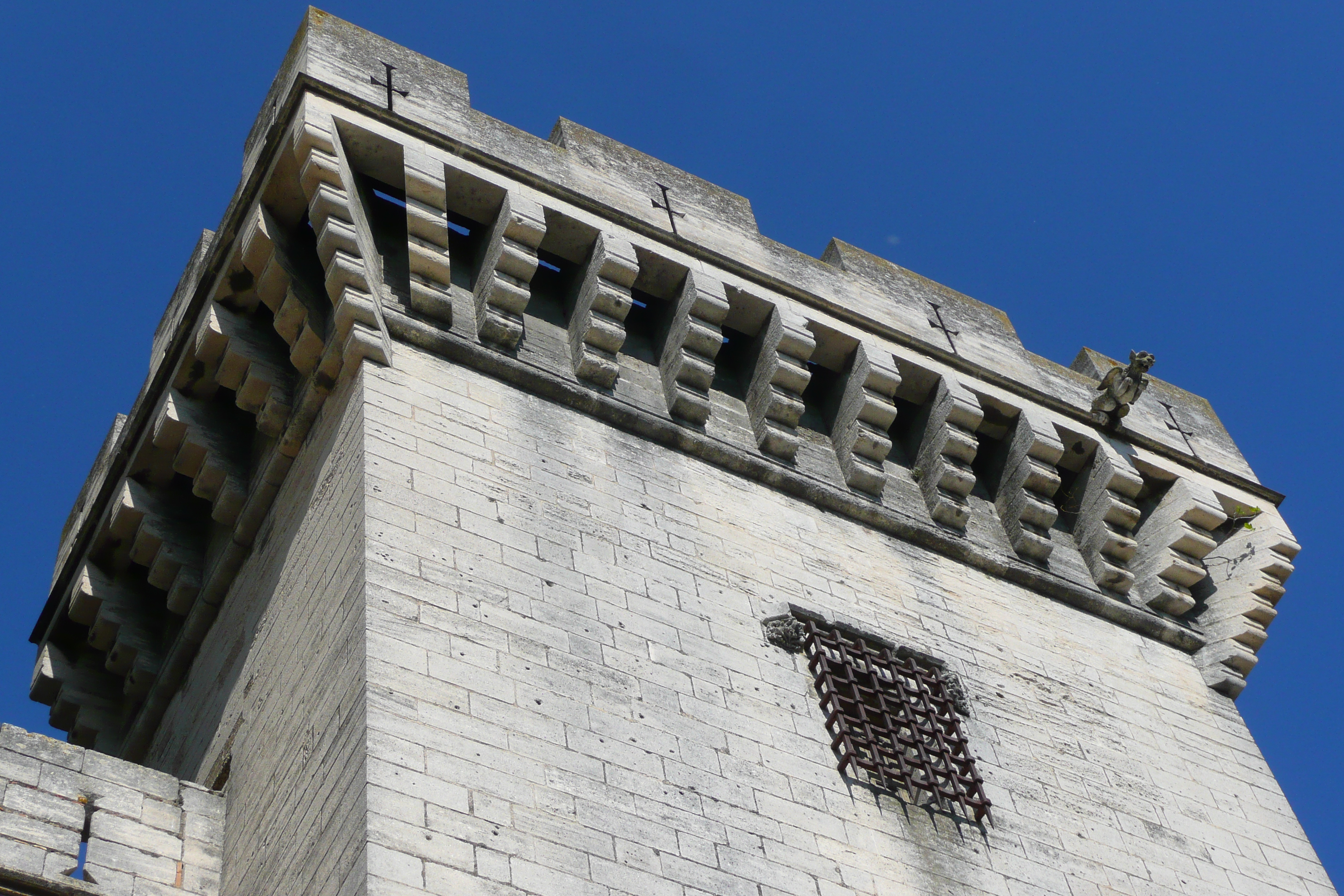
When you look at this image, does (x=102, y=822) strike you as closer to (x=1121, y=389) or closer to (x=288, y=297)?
(x=288, y=297)

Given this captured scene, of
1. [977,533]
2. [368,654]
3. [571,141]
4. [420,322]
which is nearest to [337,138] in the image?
[420,322]

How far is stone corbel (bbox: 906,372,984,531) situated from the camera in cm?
1090

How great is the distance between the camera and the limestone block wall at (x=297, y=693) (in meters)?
7.11

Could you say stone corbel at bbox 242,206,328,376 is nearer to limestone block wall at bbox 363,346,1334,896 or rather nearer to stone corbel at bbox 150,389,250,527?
limestone block wall at bbox 363,346,1334,896

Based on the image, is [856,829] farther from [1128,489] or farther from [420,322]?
[1128,489]

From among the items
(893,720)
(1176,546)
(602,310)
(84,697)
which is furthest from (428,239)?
(1176,546)

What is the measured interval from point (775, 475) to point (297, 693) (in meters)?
3.30

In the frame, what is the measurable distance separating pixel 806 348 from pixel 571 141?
7.03 ft

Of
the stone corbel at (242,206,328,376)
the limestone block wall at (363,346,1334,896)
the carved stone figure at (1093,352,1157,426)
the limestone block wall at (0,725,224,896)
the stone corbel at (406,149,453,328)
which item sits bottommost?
the limestone block wall at (0,725,224,896)

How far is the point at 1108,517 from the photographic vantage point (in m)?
11.5

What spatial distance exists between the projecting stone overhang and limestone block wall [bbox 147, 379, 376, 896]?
0.40 m

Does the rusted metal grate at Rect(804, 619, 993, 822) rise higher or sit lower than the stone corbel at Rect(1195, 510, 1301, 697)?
lower

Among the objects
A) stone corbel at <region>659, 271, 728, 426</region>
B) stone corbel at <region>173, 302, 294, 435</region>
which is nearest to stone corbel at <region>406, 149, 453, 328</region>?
stone corbel at <region>173, 302, 294, 435</region>

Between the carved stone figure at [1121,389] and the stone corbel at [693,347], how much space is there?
2.87m
